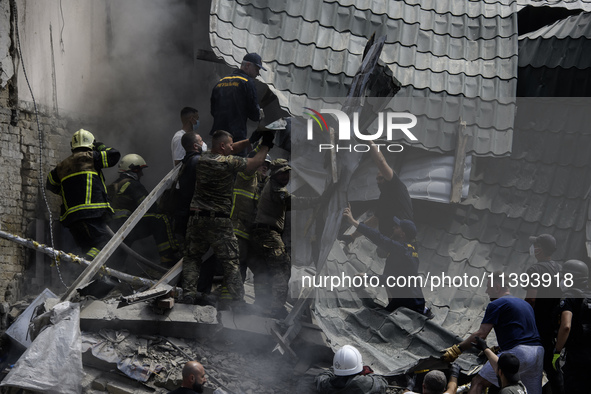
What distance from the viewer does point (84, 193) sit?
25.4ft

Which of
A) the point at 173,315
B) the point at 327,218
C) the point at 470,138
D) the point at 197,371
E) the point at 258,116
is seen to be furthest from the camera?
the point at 470,138

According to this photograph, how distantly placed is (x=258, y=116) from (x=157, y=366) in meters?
3.32

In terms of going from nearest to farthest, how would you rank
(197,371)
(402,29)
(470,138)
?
(197,371) < (470,138) < (402,29)

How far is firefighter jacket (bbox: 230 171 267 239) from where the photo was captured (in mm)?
7879

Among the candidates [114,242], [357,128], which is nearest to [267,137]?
[357,128]

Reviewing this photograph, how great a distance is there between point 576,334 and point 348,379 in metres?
2.24

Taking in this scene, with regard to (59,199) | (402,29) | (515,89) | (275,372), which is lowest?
(275,372)

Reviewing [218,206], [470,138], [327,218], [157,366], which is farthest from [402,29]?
[157,366]

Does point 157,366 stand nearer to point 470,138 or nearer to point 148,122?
point 148,122

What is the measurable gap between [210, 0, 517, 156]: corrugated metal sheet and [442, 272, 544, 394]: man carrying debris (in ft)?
11.4

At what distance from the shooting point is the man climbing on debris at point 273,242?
758cm

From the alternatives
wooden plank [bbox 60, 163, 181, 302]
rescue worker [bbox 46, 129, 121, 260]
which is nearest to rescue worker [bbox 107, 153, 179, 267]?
rescue worker [bbox 46, 129, 121, 260]

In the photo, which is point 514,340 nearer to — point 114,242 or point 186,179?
point 186,179

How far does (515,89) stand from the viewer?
9.58 m
